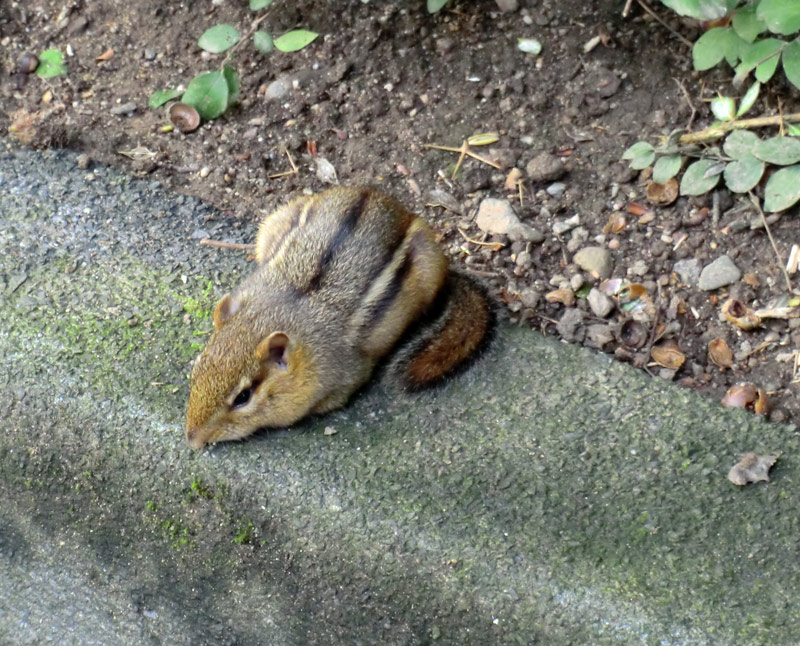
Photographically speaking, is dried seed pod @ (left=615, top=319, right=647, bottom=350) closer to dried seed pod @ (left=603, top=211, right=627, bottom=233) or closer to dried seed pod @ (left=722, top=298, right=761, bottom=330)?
dried seed pod @ (left=722, top=298, right=761, bottom=330)

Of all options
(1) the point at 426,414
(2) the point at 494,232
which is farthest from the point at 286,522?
(2) the point at 494,232

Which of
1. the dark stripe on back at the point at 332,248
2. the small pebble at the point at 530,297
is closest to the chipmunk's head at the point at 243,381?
the dark stripe on back at the point at 332,248

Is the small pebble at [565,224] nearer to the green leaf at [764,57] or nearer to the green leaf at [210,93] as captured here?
the green leaf at [764,57]

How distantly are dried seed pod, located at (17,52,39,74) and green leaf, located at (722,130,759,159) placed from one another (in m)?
3.14

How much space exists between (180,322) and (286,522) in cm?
88

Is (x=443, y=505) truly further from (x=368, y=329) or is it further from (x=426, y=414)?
(x=368, y=329)

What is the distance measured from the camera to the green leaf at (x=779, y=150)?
294cm

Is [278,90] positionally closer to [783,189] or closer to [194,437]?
[194,437]

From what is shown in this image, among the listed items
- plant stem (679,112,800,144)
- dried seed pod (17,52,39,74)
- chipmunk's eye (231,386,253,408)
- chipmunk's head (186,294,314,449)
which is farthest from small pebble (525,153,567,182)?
dried seed pod (17,52,39,74)

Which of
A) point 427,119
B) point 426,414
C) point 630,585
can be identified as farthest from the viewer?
point 427,119

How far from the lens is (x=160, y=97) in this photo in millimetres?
3951

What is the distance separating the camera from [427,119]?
149 inches

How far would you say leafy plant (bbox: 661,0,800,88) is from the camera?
2.69 m

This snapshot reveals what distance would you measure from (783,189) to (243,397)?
191 cm
